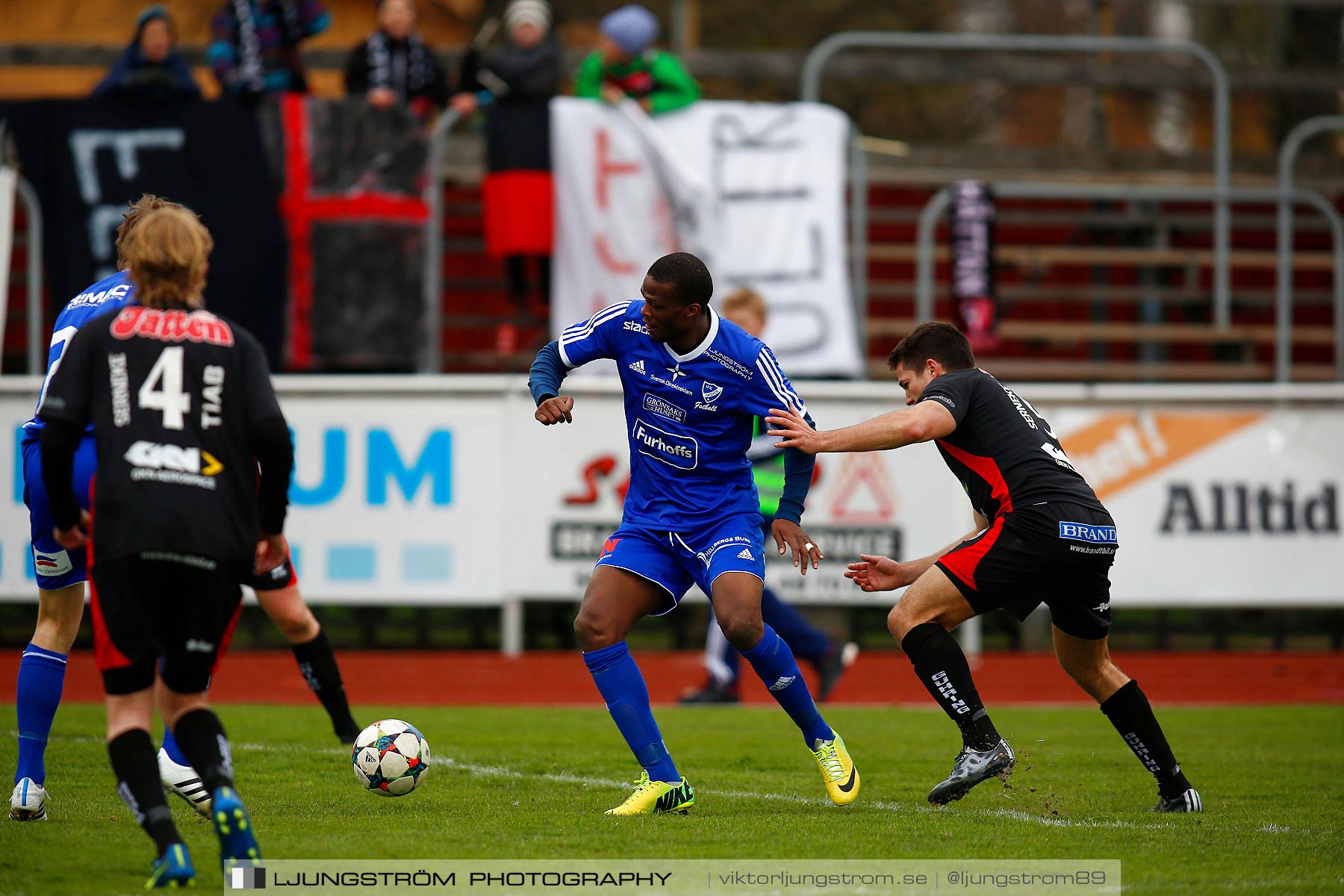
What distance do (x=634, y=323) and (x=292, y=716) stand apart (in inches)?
167

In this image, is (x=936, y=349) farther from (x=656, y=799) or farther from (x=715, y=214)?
(x=715, y=214)

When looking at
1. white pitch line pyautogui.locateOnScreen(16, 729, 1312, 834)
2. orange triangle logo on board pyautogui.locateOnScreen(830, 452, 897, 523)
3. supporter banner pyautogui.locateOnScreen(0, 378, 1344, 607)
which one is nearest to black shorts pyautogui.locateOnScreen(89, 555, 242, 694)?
white pitch line pyautogui.locateOnScreen(16, 729, 1312, 834)

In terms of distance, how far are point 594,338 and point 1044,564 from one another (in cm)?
205

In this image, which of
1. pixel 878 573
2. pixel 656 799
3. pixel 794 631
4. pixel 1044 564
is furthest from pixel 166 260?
pixel 794 631

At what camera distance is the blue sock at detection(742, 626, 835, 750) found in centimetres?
629

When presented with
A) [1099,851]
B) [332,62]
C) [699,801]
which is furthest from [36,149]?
[1099,851]

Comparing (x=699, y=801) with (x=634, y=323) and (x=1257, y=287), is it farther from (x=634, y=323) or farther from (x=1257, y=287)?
(x=1257, y=287)

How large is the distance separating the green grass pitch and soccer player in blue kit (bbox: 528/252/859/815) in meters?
0.40

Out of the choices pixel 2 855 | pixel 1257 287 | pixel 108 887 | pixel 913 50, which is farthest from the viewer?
pixel 913 50

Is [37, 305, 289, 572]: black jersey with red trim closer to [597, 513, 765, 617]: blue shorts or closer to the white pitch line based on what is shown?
[597, 513, 765, 617]: blue shorts

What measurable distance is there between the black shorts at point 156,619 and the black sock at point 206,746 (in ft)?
0.31

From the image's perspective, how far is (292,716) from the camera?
943 centimetres

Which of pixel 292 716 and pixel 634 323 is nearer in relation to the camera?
pixel 634 323

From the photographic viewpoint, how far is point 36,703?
602cm
